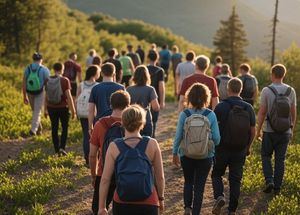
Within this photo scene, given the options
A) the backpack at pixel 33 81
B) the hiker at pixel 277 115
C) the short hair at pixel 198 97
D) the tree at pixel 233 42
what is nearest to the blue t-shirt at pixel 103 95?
the short hair at pixel 198 97

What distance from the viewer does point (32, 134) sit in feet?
43.7

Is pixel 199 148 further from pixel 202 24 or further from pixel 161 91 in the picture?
pixel 202 24

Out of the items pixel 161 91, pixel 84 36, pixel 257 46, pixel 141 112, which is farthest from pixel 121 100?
pixel 257 46

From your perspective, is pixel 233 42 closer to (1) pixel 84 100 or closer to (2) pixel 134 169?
(1) pixel 84 100

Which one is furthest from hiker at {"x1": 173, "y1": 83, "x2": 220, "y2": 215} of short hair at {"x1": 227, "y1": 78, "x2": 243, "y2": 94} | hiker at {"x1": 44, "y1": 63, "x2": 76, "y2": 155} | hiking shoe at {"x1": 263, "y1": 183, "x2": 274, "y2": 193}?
hiker at {"x1": 44, "y1": 63, "x2": 76, "y2": 155}

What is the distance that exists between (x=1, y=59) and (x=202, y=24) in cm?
17720

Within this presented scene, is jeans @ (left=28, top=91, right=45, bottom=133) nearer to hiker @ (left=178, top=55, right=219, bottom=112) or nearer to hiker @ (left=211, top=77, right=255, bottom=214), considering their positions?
hiker @ (left=178, top=55, right=219, bottom=112)

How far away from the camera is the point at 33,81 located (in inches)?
469

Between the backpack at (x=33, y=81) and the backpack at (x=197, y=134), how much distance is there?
661cm

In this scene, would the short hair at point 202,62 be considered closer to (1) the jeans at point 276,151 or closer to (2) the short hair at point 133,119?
(1) the jeans at point 276,151

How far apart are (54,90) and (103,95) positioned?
10.1ft

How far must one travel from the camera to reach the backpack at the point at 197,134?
622 cm

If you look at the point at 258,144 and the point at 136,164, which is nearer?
the point at 136,164

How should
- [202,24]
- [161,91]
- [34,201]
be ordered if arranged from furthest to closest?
1. [202,24]
2. [161,91]
3. [34,201]
